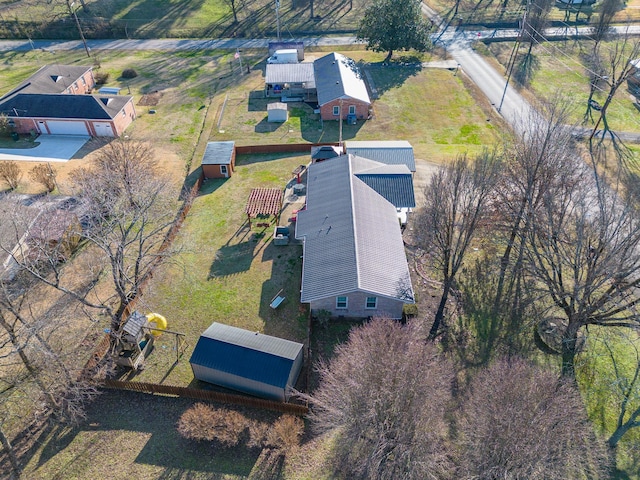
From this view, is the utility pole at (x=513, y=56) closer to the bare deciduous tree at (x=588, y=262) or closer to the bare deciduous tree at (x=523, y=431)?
the bare deciduous tree at (x=588, y=262)

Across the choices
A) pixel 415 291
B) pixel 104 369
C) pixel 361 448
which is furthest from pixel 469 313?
pixel 104 369

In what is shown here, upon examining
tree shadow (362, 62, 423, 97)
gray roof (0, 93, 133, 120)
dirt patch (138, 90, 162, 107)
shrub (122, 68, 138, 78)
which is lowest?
tree shadow (362, 62, 423, 97)

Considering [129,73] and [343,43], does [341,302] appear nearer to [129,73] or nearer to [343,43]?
[129,73]

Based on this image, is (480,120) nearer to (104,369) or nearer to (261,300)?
(261,300)

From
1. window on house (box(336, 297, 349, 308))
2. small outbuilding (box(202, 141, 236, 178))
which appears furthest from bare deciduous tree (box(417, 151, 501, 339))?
small outbuilding (box(202, 141, 236, 178))

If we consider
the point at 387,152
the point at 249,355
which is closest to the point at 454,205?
the point at 249,355

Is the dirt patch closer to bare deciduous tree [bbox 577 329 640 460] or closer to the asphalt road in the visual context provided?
the asphalt road
